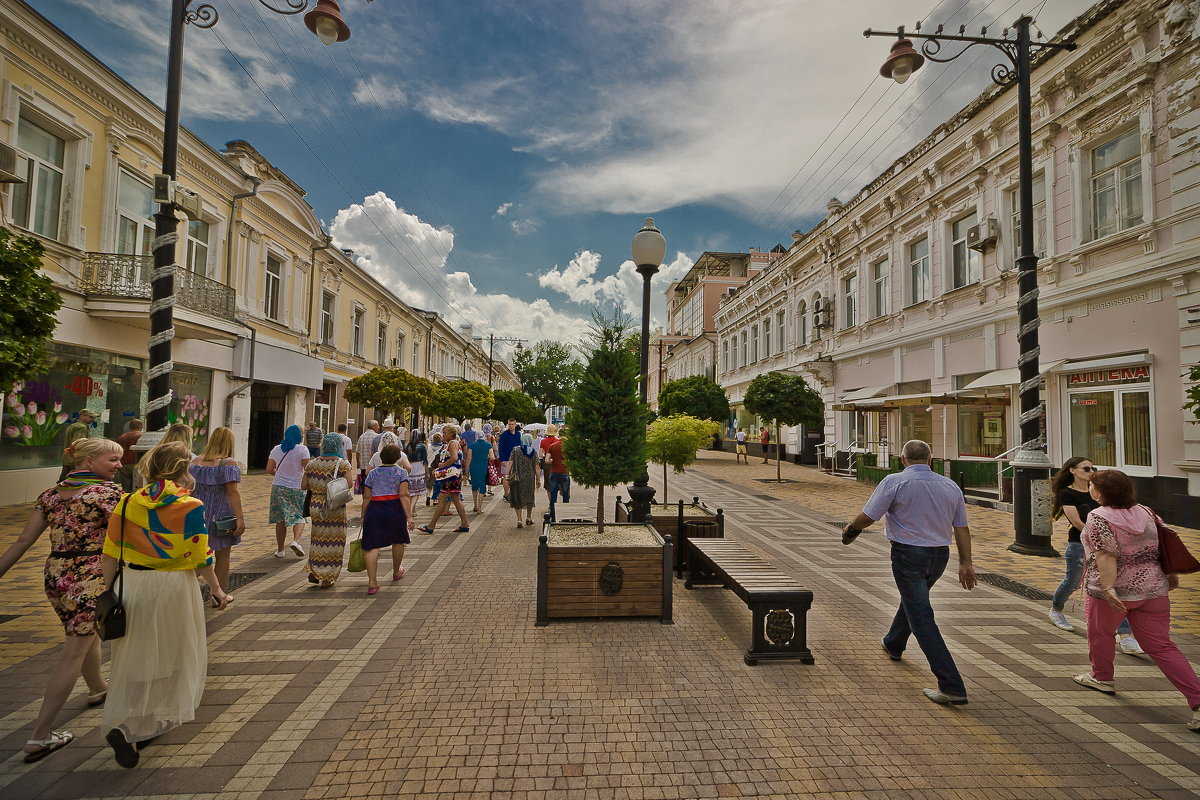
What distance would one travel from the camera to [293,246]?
20.8m

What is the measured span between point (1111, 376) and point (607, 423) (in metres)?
11.3

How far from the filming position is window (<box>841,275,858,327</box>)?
73.7ft

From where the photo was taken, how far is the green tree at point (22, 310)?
207 inches

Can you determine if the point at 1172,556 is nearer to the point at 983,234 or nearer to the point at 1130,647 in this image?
the point at 1130,647

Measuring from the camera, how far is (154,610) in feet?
9.93

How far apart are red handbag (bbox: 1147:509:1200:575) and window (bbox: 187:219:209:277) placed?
19367 millimetres

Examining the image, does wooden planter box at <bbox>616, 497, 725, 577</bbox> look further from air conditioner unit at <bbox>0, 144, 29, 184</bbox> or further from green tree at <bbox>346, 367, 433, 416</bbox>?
green tree at <bbox>346, 367, 433, 416</bbox>

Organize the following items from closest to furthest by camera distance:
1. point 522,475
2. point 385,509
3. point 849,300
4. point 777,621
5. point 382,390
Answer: point 777,621, point 385,509, point 522,475, point 382,390, point 849,300

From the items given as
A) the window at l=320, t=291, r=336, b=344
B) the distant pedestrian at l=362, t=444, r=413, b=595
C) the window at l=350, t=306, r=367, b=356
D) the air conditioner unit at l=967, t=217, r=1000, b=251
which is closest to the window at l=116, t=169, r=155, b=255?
the window at l=320, t=291, r=336, b=344

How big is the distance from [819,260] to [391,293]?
2201 cm

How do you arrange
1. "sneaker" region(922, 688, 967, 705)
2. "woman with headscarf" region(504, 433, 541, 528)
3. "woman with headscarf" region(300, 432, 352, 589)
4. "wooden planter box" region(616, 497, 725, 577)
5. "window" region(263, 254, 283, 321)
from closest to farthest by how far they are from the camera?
"sneaker" region(922, 688, 967, 705)
"woman with headscarf" region(300, 432, 352, 589)
"wooden planter box" region(616, 497, 725, 577)
"woman with headscarf" region(504, 433, 541, 528)
"window" region(263, 254, 283, 321)

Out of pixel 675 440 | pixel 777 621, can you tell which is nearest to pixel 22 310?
pixel 777 621

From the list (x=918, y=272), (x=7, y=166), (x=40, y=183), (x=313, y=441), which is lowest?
(x=313, y=441)

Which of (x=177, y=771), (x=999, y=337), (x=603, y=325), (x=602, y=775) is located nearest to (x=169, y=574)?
(x=177, y=771)
